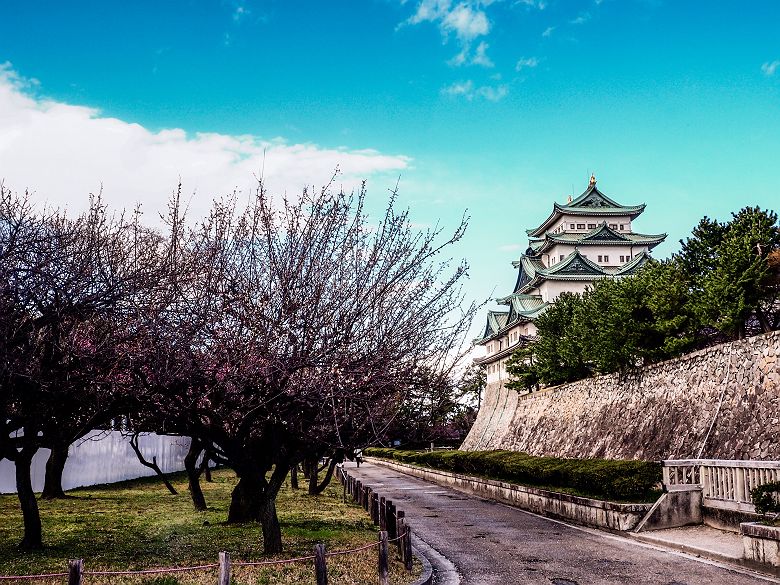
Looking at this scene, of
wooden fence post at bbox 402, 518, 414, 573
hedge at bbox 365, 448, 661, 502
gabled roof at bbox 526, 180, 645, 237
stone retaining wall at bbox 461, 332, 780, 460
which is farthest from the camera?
gabled roof at bbox 526, 180, 645, 237

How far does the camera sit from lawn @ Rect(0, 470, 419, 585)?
10.2 m

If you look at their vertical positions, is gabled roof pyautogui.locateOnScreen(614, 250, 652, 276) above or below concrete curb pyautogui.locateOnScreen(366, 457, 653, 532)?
above

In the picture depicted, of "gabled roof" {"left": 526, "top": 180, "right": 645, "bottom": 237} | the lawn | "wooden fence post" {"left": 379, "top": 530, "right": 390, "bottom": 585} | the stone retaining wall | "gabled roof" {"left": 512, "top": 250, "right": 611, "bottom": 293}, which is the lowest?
the lawn

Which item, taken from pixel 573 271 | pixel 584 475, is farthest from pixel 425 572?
pixel 573 271

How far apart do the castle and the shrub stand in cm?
4323

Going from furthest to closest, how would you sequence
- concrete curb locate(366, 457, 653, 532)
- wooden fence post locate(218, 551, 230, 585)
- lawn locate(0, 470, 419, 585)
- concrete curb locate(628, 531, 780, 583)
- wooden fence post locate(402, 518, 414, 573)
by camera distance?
concrete curb locate(366, 457, 653, 532) → wooden fence post locate(402, 518, 414, 573) → concrete curb locate(628, 531, 780, 583) → lawn locate(0, 470, 419, 585) → wooden fence post locate(218, 551, 230, 585)

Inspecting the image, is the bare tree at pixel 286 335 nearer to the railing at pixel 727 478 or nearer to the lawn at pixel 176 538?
the lawn at pixel 176 538

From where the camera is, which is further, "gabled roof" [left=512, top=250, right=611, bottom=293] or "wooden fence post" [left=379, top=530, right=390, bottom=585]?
"gabled roof" [left=512, top=250, right=611, bottom=293]

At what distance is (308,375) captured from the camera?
11594 millimetres

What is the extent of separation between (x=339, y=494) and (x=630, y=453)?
35.7 feet

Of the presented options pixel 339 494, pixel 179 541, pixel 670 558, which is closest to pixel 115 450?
pixel 339 494

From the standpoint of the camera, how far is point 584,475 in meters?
17.8

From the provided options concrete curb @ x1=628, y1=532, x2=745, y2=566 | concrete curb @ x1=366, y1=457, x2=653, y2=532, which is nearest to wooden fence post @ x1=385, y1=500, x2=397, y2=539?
concrete curb @ x1=628, y1=532, x2=745, y2=566

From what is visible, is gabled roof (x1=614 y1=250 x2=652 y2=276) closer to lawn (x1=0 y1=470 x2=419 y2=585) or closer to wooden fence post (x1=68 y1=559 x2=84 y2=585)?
lawn (x1=0 y1=470 x2=419 y2=585)
